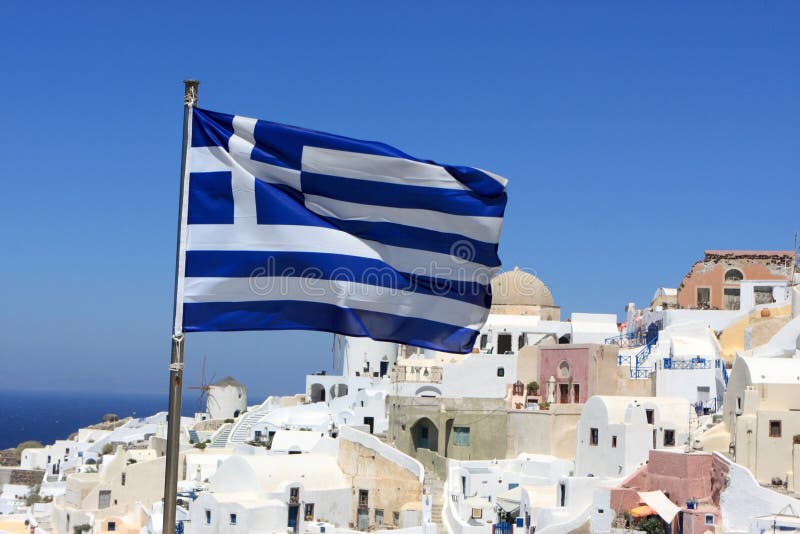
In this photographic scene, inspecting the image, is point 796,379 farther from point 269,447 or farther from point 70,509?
point 70,509

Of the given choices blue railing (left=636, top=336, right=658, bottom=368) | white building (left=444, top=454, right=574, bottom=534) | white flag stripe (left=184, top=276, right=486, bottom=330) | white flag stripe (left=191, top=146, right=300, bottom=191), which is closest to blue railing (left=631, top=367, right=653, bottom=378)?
blue railing (left=636, top=336, right=658, bottom=368)

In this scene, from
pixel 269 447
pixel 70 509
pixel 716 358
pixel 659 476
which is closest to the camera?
pixel 659 476

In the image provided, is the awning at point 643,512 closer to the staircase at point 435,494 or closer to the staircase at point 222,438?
the staircase at point 435,494

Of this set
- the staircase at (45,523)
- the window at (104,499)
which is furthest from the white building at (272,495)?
the staircase at (45,523)

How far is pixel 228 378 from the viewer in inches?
2601

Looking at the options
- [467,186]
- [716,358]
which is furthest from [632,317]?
[467,186]

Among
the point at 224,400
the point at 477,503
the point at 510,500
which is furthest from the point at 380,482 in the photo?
the point at 224,400

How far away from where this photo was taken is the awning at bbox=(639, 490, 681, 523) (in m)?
28.2

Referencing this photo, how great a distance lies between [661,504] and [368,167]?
72.6 feet

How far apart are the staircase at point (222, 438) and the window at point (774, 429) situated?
2926 cm

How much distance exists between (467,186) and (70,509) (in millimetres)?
39465

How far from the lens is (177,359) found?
8031mm

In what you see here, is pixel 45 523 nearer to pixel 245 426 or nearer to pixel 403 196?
pixel 245 426

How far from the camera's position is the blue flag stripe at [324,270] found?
28.0 ft
